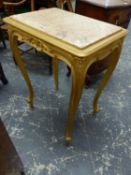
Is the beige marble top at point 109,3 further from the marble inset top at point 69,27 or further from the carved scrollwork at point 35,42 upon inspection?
the carved scrollwork at point 35,42

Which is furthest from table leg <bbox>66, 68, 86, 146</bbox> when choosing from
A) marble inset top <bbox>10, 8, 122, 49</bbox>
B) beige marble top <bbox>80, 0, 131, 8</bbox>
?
beige marble top <bbox>80, 0, 131, 8</bbox>

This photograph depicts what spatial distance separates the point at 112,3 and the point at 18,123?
119cm

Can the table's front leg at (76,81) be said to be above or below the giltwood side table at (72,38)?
below

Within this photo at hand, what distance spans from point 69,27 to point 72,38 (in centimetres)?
15

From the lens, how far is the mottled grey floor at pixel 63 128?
4.14 ft

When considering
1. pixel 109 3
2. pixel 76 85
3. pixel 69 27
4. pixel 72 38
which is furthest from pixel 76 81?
pixel 109 3

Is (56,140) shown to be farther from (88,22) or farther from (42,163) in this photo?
(88,22)

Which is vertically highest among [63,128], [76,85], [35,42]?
[35,42]

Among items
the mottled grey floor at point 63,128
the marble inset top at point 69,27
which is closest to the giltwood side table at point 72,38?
the marble inset top at point 69,27

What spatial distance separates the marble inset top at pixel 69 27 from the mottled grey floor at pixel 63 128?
0.76 meters

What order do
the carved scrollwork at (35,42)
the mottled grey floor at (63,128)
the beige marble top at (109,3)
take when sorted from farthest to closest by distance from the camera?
the beige marble top at (109,3) → the mottled grey floor at (63,128) → the carved scrollwork at (35,42)

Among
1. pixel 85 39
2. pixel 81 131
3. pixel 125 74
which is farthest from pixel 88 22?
pixel 125 74

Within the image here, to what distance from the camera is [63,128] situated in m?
1.50

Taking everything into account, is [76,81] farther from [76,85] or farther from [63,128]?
[63,128]
